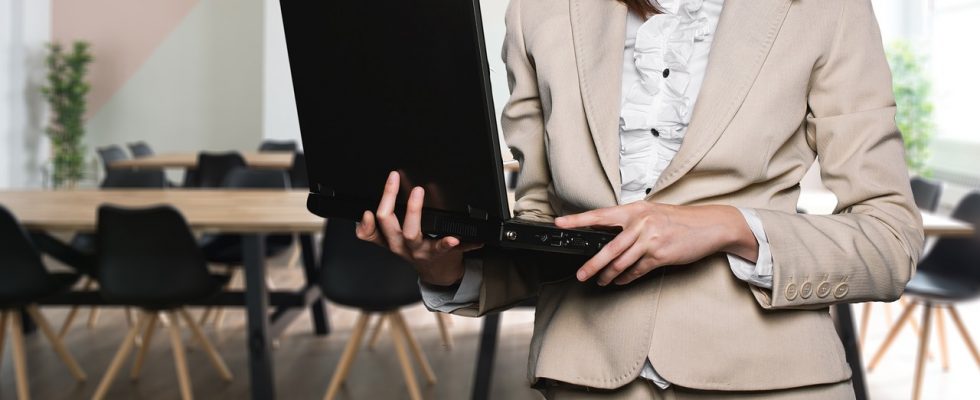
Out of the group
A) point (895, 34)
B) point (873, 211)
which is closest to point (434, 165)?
point (873, 211)

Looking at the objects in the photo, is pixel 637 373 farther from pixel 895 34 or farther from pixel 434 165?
pixel 895 34

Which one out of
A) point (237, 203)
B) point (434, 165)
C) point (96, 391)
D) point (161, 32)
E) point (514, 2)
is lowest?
point (96, 391)

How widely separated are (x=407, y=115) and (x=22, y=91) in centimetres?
992

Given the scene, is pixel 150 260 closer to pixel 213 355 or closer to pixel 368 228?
pixel 213 355

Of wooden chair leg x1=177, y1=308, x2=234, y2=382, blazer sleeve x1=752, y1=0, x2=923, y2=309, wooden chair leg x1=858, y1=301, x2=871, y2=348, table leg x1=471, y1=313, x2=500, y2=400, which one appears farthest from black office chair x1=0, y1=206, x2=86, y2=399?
wooden chair leg x1=858, y1=301, x2=871, y2=348

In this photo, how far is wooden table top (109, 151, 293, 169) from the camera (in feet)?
23.0

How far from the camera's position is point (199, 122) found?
10438mm

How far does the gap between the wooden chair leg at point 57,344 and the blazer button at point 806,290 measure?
147 inches

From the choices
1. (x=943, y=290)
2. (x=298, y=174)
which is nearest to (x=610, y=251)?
(x=943, y=290)

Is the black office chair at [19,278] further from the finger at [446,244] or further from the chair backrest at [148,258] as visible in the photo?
the finger at [446,244]

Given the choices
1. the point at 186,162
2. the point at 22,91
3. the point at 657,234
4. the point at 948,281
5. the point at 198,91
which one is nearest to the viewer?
the point at 657,234

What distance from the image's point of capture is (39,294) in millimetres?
3674

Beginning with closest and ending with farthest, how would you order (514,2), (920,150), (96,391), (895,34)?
(514,2)
(96,391)
(920,150)
(895,34)

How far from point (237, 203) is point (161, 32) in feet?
23.3
